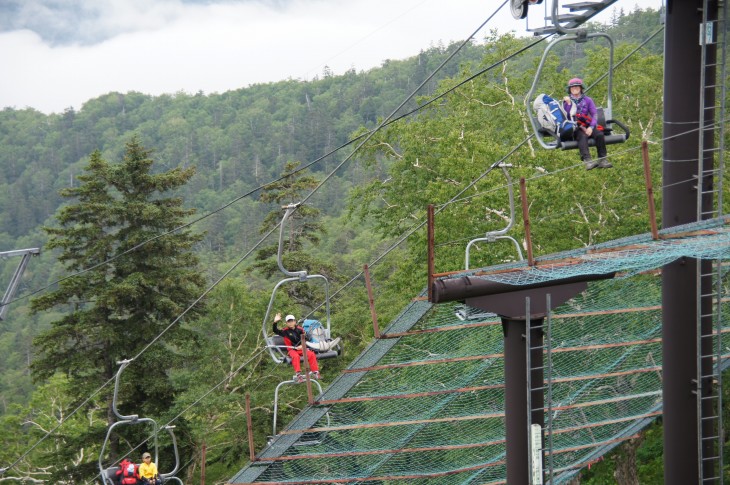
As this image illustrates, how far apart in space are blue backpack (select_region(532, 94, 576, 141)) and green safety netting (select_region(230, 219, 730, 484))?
1882mm

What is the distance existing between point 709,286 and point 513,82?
19.9 meters

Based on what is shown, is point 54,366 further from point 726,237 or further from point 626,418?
point 726,237

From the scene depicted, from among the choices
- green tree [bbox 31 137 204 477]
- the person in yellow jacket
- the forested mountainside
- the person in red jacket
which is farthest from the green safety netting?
green tree [bbox 31 137 204 477]

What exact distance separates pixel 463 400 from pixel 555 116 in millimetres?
4291

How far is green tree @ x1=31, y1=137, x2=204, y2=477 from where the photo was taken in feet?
90.2

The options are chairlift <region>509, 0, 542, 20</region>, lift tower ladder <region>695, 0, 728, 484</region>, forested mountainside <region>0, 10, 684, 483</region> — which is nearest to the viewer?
lift tower ladder <region>695, 0, 728, 484</region>

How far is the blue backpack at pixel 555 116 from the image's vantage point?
10.1m

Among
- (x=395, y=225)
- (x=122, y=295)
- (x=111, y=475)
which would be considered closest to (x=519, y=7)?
(x=111, y=475)

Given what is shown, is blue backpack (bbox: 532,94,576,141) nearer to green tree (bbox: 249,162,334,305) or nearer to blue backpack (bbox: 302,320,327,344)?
blue backpack (bbox: 302,320,327,344)

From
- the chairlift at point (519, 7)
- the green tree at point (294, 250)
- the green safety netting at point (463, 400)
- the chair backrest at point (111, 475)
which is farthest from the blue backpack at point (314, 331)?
the green tree at point (294, 250)

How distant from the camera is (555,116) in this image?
33.2 feet

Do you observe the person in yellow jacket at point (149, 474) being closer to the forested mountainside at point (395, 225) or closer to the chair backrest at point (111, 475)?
the chair backrest at point (111, 475)

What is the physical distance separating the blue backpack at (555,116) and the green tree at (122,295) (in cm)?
1814

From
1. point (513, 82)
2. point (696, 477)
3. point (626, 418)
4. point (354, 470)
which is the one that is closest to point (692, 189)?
point (696, 477)
